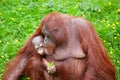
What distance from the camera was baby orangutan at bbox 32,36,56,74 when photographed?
11.8 feet

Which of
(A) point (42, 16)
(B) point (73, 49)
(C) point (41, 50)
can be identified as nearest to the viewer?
(B) point (73, 49)

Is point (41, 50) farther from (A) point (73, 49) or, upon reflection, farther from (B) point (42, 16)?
(B) point (42, 16)

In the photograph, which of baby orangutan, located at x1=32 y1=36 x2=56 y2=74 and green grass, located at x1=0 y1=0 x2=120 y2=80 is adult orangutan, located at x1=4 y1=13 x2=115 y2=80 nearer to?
baby orangutan, located at x1=32 y1=36 x2=56 y2=74

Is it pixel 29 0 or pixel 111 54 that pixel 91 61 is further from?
pixel 29 0

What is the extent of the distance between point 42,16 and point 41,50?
150 centimetres

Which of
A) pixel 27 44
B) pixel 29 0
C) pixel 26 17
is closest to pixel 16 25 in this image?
pixel 26 17

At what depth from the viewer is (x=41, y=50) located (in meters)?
3.67

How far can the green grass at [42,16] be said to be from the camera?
14.8ft

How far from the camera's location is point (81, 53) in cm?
356

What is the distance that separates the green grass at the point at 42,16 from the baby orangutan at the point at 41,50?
2.14 feet

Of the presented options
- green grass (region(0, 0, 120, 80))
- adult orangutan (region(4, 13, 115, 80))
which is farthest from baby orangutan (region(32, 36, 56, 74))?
green grass (region(0, 0, 120, 80))

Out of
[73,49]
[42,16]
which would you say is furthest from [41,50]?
[42,16]

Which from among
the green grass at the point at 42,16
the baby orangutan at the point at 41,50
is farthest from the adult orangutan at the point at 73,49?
the green grass at the point at 42,16

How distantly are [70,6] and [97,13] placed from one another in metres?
0.38
